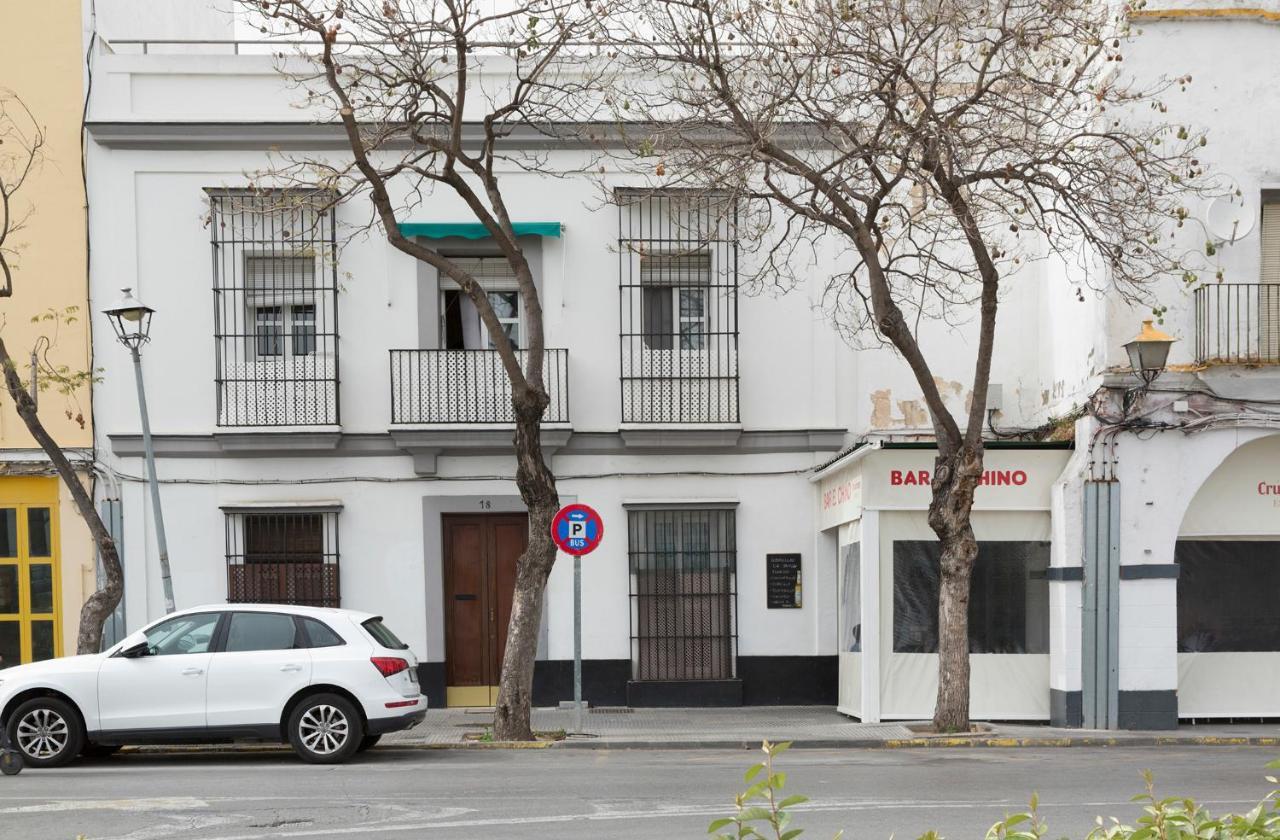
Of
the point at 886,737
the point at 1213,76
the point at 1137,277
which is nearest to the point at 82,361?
the point at 886,737

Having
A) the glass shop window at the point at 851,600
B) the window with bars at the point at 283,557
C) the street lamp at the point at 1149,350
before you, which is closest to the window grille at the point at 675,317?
the glass shop window at the point at 851,600

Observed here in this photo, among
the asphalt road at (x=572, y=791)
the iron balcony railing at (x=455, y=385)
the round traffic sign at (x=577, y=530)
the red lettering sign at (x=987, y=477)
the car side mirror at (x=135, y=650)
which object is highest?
the iron balcony railing at (x=455, y=385)

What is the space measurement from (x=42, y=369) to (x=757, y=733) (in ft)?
32.8

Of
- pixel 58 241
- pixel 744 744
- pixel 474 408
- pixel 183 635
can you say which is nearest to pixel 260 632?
pixel 183 635

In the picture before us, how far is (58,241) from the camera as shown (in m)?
19.1

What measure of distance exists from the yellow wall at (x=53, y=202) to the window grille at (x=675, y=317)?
705 cm

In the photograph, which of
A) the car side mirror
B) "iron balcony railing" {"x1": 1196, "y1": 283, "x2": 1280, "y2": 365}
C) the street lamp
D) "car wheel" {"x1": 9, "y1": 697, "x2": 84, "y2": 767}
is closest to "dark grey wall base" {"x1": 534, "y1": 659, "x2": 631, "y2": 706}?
the car side mirror

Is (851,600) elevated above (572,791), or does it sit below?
above

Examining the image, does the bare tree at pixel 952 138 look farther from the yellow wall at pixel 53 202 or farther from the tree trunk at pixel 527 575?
the yellow wall at pixel 53 202

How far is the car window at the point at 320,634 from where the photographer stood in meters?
14.1

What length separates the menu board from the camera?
19500mm

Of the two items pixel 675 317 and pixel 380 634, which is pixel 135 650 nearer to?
pixel 380 634

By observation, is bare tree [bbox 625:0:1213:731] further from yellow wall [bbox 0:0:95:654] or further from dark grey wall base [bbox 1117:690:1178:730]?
yellow wall [bbox 0:0:95:654]

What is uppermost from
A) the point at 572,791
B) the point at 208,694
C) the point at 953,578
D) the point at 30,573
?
the point at 953,578
